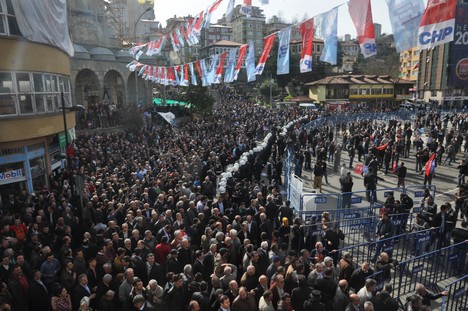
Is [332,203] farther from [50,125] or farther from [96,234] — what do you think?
[50,125]

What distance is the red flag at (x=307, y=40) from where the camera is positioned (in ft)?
35.7

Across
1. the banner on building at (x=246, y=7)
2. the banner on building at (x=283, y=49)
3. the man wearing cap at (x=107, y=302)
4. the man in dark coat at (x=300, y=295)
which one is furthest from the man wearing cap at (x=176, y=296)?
the banner on building at (x=246, y=7)

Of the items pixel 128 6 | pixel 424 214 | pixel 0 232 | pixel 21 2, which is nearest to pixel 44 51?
pixel 21 2

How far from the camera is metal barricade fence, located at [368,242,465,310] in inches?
304

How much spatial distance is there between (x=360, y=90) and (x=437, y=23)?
54.3m

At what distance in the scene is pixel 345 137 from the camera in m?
24.3

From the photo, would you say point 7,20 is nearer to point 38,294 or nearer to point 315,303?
point 38,294

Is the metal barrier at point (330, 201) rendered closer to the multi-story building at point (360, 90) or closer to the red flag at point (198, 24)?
the red flag at point (198, 24)

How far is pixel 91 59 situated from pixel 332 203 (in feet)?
98.5

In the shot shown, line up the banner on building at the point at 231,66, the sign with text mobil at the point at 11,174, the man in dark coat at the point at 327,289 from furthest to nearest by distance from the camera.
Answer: the banner on building at the point at 231,66 < the sign with text mobil at the point at 11,174 < the man in dark coat at the point at 327,289

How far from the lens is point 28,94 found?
12.9m

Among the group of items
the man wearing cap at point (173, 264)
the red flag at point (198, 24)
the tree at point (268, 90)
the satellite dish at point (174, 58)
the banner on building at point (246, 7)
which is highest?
the satellite dish at point (174, 58)

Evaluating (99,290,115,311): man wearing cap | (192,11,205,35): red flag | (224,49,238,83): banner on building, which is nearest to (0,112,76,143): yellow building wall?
(192,11,205,35): red flag

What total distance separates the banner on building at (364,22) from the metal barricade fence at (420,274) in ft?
17.2
